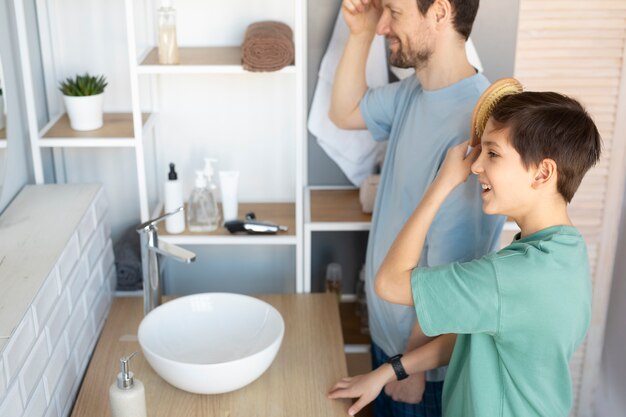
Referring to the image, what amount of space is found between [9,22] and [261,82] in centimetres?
70

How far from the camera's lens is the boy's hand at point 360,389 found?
175 centimetres

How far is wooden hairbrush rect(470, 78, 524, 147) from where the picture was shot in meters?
1.54

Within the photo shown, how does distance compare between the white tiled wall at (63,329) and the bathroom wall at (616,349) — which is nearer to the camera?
the white tiled wall at (63,329)

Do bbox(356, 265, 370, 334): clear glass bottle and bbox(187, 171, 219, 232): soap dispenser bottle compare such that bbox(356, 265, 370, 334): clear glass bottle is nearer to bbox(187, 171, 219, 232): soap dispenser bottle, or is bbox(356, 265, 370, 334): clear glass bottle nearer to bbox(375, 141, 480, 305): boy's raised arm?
bbox(187, 171, 219, 232): soap dispenser bottle

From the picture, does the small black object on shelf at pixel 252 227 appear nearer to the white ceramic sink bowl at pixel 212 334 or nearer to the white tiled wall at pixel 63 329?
the white ceramic sink bowl at pixel 212 334

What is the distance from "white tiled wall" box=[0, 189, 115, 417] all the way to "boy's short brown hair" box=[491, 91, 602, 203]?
3.20ft

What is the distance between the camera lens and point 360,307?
8.28 feet

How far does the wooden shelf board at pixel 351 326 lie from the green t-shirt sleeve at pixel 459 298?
0.98m

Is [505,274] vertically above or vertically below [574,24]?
below

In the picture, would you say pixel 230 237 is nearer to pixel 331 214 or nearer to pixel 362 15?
pixel 331 214

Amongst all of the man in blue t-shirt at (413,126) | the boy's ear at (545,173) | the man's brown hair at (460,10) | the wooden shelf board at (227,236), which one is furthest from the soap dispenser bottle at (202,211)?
the boy's ear at (545,173)

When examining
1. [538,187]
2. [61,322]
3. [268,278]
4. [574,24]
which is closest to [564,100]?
[538,187]

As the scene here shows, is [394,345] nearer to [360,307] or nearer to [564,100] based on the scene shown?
[360,307]

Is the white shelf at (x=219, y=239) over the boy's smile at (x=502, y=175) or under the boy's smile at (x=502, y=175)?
under
